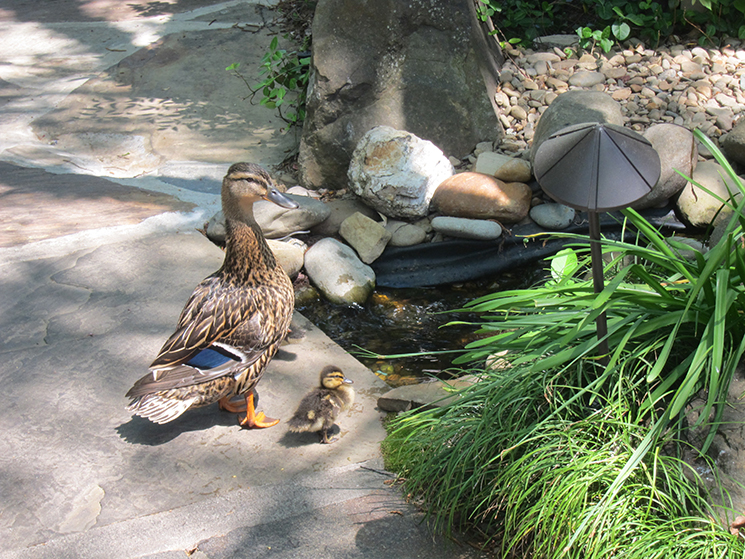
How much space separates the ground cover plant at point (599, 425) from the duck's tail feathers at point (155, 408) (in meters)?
1.12

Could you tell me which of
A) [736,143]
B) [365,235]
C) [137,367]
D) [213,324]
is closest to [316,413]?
[213,324]

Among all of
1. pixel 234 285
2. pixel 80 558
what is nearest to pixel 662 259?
pixel 234 285

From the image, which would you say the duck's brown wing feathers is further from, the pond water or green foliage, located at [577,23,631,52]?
green foliage, located at [577,23,631,52]

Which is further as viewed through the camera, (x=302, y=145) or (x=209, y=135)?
(x=209, y=135)

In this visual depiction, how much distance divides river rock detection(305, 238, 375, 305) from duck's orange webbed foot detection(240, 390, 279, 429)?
2163 mm

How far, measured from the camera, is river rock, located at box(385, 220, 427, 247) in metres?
5.94

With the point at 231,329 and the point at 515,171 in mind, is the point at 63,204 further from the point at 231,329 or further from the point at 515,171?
the point at 515,171

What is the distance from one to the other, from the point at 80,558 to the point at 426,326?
3221mm

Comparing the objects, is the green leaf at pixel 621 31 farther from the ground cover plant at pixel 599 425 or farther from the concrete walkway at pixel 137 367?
the ground cover plant at pixel 599 425

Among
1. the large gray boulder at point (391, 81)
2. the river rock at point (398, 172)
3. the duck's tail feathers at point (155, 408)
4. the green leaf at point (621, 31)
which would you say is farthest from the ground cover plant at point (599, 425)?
the green leaf at point (621, 31)

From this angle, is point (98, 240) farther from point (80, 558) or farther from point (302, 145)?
point (80, 558)

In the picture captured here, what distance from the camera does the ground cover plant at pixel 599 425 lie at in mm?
2131

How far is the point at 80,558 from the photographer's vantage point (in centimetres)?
248

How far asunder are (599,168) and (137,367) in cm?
286
